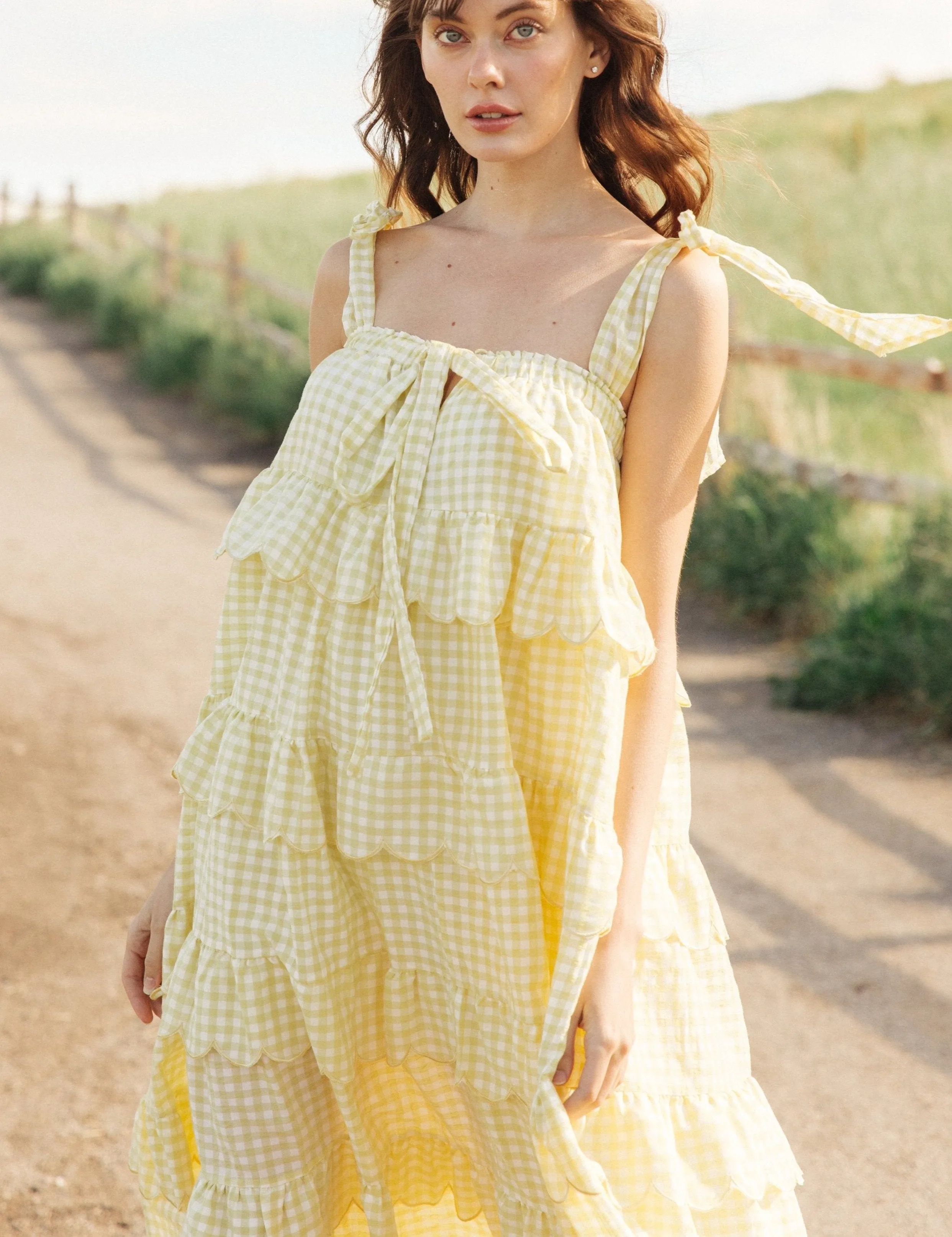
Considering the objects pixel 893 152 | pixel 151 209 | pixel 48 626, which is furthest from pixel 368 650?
pixel 151 209

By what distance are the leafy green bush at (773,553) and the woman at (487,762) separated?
4556 mm

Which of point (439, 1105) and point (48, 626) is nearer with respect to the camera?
point (439, 1105)

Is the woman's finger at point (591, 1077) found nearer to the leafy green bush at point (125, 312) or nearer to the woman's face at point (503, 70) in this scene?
the woman's face at point (503, 70)

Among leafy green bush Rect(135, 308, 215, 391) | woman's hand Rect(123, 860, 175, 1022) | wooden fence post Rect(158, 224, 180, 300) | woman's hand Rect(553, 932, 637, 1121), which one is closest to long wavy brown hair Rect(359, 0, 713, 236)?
woman's hand Rect(553, 932, 637, 1121)

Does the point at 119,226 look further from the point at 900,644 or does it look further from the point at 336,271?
the point at 336,271

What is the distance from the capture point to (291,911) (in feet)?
4.97

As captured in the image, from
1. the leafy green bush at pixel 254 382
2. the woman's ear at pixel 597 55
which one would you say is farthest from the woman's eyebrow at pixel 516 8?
the leafy green bush at pixel 254 382

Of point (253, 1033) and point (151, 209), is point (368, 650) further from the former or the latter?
point (151, 209)

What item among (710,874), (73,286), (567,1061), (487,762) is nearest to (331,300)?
(487,762)

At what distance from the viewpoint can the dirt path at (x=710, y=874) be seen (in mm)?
2727

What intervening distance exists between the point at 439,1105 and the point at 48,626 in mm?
4933

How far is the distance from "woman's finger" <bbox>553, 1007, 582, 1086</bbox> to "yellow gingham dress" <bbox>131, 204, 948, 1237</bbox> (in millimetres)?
21

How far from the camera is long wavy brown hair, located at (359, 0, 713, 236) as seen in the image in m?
1.65

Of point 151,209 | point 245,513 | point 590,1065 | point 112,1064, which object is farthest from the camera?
point 151,209
